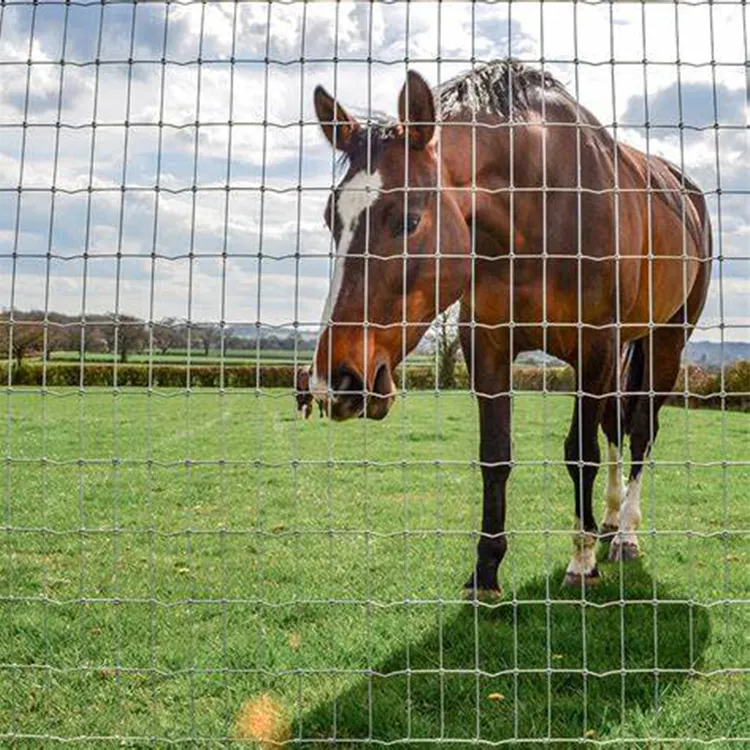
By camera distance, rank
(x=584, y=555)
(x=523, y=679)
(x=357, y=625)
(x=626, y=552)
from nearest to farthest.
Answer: (x=523, y=679) → (x=357, y=625) → (x=584, y=555) → (x=626, y=552)

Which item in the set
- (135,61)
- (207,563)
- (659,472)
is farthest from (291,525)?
(135,61)

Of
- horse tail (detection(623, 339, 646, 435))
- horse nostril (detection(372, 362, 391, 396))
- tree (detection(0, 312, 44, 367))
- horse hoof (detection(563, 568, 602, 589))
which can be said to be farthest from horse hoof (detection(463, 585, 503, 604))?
horse tail (detection(623, 339, 646, 435))

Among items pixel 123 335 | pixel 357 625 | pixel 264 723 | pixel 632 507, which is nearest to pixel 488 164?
pixel 123 335

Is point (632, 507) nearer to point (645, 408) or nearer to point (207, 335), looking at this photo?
point (645, 408)

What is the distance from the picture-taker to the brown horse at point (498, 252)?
344cm

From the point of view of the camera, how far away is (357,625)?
171 inches

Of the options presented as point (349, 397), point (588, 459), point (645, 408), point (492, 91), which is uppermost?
point (492, 91)

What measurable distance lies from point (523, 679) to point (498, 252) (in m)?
1.77

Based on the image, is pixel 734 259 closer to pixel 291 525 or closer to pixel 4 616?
pixel 4 616

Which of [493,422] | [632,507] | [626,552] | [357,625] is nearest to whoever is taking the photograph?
[357,625]

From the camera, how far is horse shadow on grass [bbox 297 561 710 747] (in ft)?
10.6

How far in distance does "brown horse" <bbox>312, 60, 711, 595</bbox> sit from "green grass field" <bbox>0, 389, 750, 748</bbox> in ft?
0.82

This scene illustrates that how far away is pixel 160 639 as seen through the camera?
167 inches

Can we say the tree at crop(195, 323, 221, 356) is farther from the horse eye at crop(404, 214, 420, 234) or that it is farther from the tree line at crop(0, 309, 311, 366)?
the horse eye at crop(404, 214, 420, 234)
